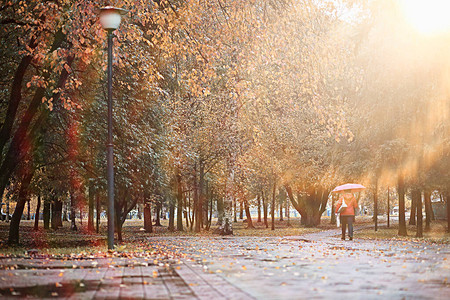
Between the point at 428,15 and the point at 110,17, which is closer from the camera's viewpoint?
the point at 110,17

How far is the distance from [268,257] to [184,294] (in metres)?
6.06

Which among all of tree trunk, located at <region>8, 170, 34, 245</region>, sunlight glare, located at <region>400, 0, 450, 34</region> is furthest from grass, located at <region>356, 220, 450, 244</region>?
tree trunk, located at <region>8, 170, 34, 245</region>

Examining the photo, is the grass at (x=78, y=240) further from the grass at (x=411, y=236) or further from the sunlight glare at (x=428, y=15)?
the sunlight glare at (x=428, y=15)

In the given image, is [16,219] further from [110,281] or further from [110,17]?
[110,281]

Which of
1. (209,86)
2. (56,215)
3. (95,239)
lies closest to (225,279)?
(209,86)

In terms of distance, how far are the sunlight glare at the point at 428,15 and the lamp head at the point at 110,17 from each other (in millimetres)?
6374

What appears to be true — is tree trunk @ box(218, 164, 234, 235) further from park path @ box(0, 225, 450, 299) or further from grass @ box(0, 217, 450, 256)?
park path @ box(0, 225, 450, 299)

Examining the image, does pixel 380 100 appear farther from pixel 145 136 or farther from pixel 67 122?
pixel 67 122

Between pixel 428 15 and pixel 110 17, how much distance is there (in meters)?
7.92

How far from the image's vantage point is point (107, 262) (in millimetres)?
10570

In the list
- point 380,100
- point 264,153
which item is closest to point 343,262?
point 380,100

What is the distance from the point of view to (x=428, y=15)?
1473cm

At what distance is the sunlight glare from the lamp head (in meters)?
6.37

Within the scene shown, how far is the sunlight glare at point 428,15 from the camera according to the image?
13672mm
